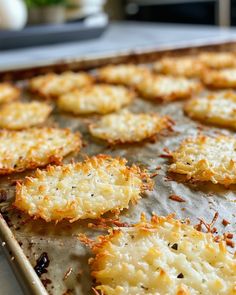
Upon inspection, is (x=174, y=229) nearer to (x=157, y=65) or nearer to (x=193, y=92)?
(x=193, y=92)

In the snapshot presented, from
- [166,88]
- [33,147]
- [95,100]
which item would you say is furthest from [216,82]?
[33,147]

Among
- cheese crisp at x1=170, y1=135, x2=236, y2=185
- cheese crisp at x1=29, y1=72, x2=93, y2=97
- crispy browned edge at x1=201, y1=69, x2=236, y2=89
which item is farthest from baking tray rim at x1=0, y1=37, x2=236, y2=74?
cheese crisp at x1=170, y1=135, x2=236, y2=185

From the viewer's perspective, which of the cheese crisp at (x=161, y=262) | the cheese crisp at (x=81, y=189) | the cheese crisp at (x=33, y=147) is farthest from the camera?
the cheese crisp at (x=33, y=147)

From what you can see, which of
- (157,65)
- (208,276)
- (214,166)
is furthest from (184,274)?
(157,65)

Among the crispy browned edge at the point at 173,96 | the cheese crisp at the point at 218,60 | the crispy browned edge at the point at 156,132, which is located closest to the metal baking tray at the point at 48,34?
the cheese crisp at the point at 218,60

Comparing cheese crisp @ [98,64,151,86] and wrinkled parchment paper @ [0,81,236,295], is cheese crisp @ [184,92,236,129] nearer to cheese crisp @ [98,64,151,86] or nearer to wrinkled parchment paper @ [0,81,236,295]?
wrinkled parchment paper @ [0,81,236,295]

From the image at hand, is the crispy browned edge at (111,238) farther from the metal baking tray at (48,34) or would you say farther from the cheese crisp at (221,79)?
the metal baking tray at (48,34)

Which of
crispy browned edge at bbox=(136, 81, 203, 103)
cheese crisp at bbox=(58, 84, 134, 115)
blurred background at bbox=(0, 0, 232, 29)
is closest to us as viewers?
cheese crisp at bbox=(58, 84, 134, 115)
